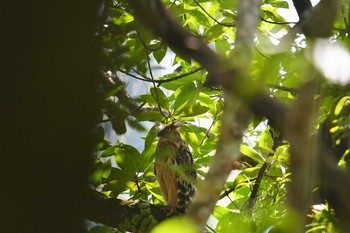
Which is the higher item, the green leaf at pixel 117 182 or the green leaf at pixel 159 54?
the green leaf at pixel 159 54

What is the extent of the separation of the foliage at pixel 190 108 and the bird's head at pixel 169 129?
40 millimetres

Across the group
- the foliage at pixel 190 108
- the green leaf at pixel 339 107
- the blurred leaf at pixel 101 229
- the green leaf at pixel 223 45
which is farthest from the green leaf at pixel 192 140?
the green leaf at pixel 339 107

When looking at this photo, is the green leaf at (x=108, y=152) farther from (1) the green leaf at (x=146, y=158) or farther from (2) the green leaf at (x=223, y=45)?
(2) the green leaf at (x=223, y=45)

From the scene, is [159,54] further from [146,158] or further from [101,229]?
[101,229]

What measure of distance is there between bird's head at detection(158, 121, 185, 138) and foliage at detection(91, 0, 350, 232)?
4 cm

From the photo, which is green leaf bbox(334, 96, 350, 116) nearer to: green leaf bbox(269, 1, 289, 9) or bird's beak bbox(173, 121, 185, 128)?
green leaf bbox(269, 1, 289, 9)

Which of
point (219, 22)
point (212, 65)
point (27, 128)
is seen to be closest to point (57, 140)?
point (27, 128)

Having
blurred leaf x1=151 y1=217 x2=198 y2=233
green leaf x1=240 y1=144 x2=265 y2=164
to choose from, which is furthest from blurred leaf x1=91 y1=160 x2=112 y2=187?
blurred leaf x1=151 y1=217 x2=198 y2=233

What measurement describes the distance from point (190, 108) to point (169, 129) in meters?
0.38

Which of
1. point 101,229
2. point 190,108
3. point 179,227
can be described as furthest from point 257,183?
point 179,227

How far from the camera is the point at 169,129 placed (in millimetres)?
2191

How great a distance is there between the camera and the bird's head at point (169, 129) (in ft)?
6.78

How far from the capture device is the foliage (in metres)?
1.29

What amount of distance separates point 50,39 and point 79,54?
0.17 ft
